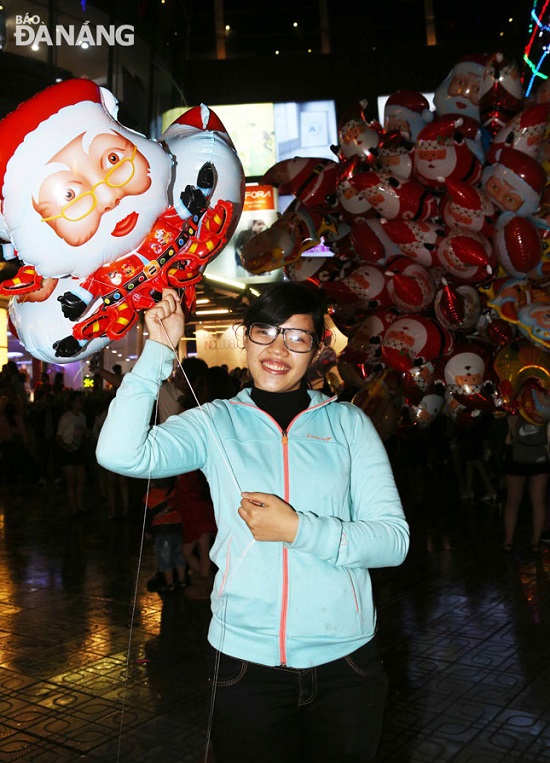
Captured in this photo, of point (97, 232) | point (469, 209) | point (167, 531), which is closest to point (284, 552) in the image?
point (97, 232)

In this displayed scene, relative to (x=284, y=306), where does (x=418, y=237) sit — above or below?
above

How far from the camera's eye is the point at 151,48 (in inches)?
671

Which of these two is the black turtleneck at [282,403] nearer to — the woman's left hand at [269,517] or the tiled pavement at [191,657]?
the woman's left hand at [269,517]

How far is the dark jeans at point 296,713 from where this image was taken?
6.13 ft

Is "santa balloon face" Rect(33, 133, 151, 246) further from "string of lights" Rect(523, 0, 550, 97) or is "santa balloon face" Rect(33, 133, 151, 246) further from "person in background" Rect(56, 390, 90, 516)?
"string of lights" Rect(523, 0, 550, 97)

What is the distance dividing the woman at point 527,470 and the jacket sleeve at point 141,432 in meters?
5.47

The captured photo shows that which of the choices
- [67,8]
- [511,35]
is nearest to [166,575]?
[67,8]

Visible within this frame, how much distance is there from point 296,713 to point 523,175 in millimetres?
4827

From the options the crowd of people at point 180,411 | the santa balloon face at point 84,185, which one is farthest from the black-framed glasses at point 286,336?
the crowd of people at point 180,411

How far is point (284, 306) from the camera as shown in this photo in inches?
80.5

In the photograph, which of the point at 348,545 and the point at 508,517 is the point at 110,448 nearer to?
the point at 348,545

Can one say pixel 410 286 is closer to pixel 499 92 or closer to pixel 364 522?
pixel 499 92

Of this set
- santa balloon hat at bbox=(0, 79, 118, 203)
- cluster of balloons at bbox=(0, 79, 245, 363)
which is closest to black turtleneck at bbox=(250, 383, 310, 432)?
cluster of balloons at bbox=(0, 79, 245, 363)

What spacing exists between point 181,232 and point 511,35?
22.4 m
